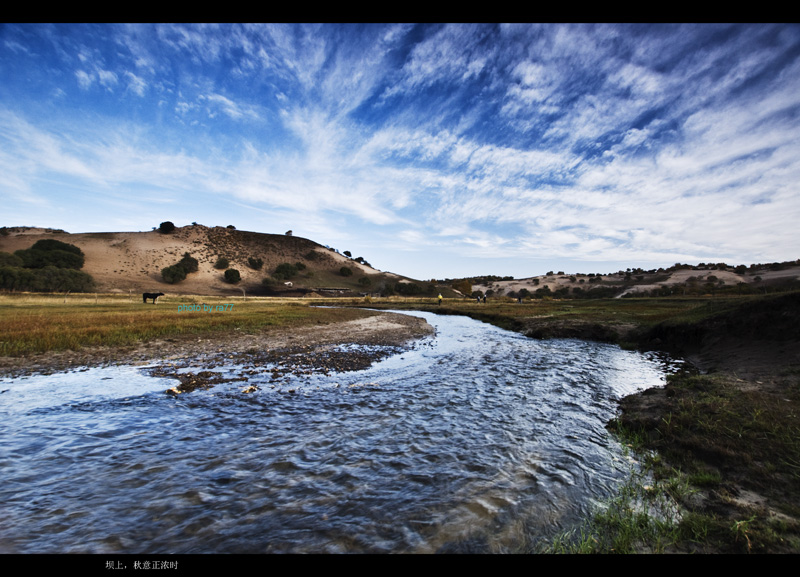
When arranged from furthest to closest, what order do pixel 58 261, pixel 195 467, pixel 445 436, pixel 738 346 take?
pixel 58 261 < pixel 738 346 < pixel 445 436 < pixel 195 467

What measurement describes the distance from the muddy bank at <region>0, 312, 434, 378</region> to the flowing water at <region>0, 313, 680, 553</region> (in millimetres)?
3027

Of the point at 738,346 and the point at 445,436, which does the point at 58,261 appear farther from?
the point at 738,346

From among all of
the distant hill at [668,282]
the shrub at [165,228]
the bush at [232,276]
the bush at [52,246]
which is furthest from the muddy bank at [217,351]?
the shrub at [165,228]

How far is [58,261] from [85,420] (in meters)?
127

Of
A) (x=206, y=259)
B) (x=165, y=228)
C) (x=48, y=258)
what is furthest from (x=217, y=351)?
(x=165, y=228)

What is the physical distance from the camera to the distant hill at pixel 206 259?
110188mm

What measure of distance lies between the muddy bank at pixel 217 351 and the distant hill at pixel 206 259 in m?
98.7

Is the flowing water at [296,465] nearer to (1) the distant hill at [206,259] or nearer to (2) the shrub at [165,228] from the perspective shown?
(1) the distant hill at [206,259]

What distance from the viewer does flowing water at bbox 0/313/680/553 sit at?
479 cm

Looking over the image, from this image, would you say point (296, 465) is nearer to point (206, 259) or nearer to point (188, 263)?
point (188, 263)

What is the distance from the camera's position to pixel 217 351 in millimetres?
19438

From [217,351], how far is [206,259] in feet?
464
